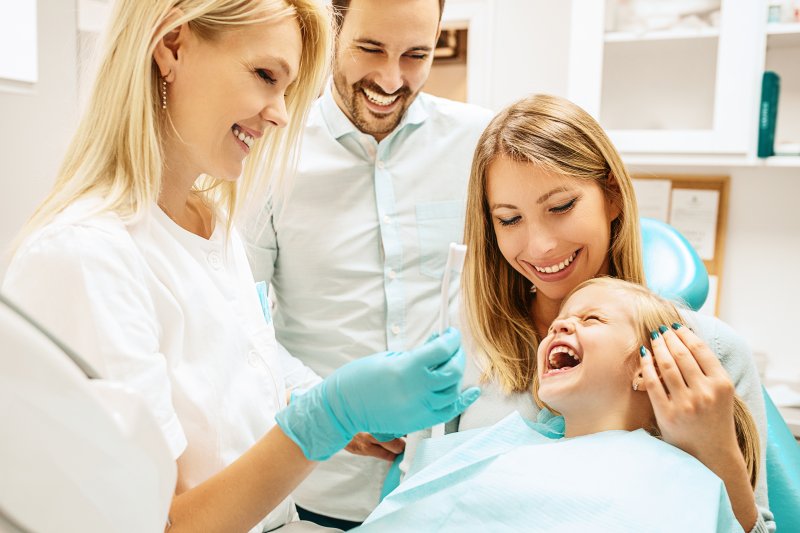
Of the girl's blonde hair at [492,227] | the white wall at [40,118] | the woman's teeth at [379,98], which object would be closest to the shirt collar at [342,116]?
the woman's teeth at [379,98]

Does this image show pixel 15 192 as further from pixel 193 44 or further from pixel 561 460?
pixel 561 460

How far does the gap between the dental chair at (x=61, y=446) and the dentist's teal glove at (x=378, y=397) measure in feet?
1.45

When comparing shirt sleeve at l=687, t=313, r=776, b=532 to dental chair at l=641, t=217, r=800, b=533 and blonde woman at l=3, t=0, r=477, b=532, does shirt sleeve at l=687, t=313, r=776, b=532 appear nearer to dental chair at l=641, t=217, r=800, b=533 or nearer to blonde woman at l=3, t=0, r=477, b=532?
dental chair at l=641, t=217, r=800, b=533

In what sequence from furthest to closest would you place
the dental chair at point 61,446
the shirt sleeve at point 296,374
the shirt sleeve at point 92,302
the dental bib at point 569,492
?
1. the shirt sleeve at point 296,374
2. the dental bib at point 569,492
3. the shirt sleeve at point 92,302
4. the dental chair at point 61,446

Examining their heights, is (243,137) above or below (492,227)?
above

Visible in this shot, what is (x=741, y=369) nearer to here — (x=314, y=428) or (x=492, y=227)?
(x=492, y=227)

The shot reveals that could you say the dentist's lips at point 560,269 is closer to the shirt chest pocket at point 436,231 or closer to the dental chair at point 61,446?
the shirt chest pocket at point 436,231

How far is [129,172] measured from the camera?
996 millimetres

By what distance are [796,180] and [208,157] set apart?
2579 mm

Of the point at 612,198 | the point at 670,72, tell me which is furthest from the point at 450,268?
the point at 670,72

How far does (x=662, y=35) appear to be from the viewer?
2.61 metres

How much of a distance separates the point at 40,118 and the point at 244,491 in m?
2.00

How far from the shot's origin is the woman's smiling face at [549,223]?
4.72 feet

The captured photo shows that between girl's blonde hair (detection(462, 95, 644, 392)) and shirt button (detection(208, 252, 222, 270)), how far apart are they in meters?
0.65
